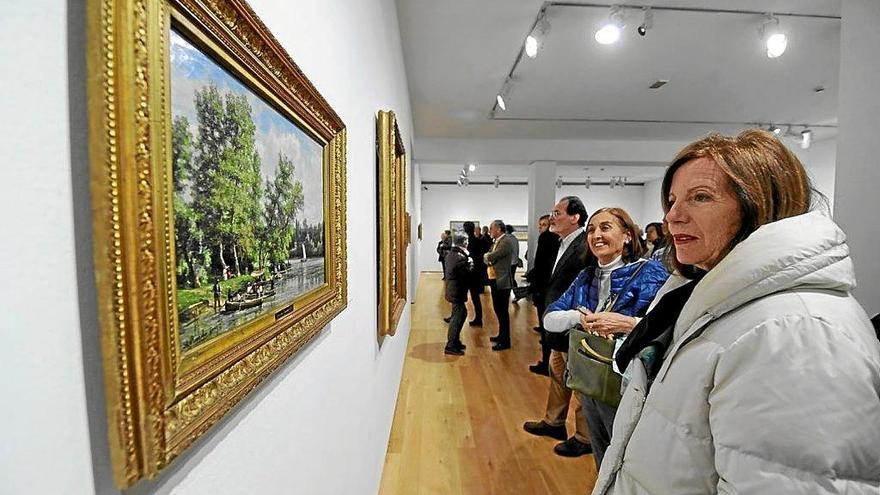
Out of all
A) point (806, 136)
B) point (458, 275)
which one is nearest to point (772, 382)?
point (458, 275)

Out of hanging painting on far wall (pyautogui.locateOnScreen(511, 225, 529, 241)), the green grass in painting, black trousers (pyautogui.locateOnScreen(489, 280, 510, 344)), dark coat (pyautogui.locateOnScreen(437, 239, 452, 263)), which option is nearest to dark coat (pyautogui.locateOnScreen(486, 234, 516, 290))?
black trousers (pyautogui.locateOnScreen(489, 280, 510, 344))

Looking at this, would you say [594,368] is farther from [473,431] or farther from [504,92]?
[504,92]

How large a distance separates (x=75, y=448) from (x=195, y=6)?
0.51 meters

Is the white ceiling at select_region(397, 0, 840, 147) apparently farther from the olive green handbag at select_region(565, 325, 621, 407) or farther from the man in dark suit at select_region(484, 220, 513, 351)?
the olive green handbag at select_region(565, 325, 621, 407)

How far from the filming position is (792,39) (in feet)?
10.9

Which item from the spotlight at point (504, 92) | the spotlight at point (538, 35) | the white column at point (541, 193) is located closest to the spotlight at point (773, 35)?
the spotlight at point (538, 35)

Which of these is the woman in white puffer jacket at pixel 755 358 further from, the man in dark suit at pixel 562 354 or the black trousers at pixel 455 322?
the black trousers at pixel 455 322

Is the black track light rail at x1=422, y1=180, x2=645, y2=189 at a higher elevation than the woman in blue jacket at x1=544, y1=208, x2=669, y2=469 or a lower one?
higher

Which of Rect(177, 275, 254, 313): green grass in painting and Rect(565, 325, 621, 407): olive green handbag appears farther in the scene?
Rect(565, 325, 621, 407): olive green handbag

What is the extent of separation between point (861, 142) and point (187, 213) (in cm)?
273

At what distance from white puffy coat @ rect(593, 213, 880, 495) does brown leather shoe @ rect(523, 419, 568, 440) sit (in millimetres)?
2192

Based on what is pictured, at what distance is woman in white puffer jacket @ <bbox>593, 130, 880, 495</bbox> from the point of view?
63cm

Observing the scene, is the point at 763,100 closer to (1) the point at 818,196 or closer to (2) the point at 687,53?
(2) the point at 687,53

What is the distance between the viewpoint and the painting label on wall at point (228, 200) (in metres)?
0.47
